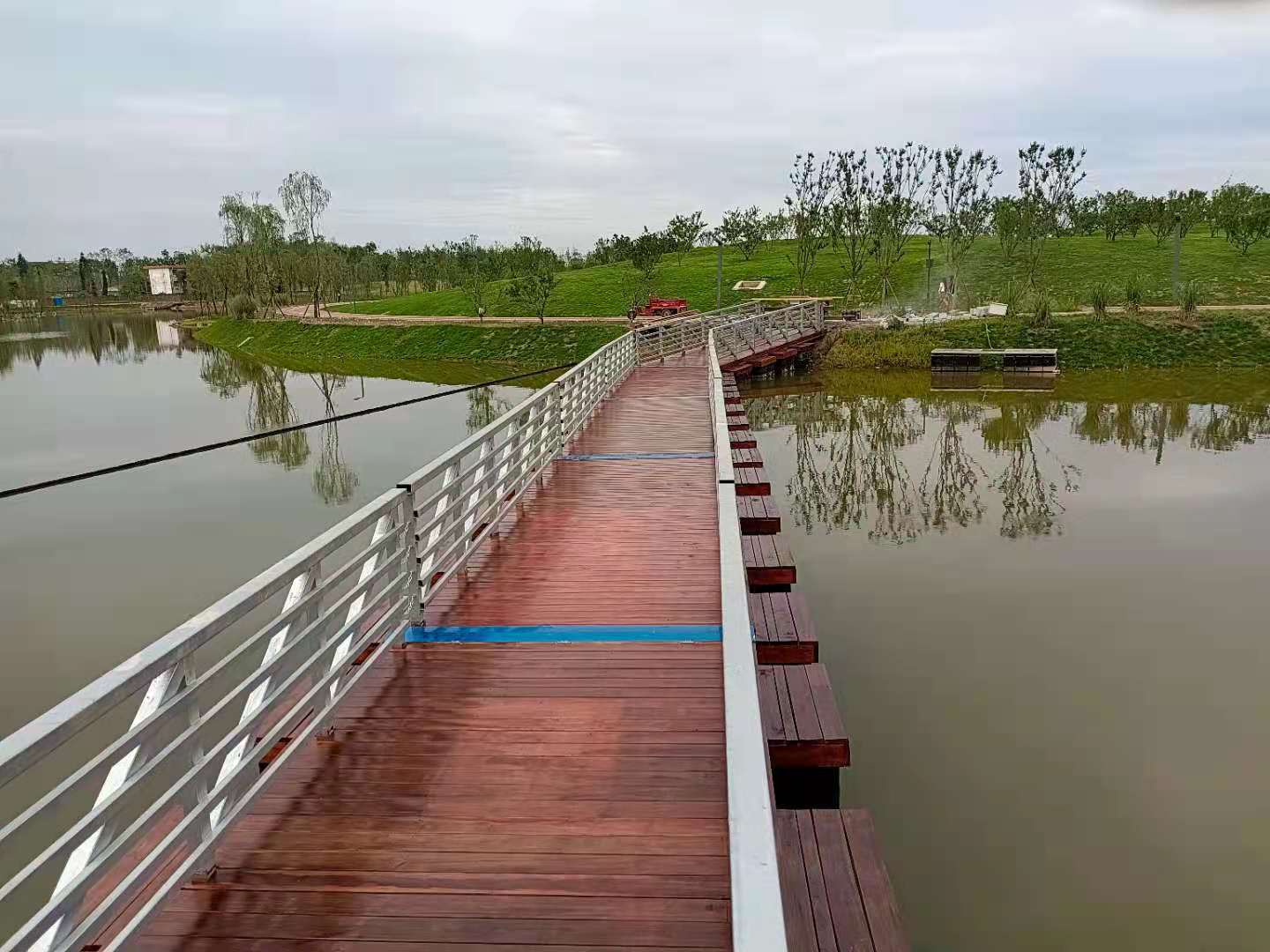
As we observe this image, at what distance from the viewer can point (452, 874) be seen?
307 centimetres

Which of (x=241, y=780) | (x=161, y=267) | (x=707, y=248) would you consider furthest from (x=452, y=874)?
(x=161, y=267)

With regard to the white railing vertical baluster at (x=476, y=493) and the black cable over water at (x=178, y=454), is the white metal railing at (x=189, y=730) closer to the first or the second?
the white railing vertical baluster at (x=476, y=493)

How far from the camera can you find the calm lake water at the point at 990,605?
4699mm

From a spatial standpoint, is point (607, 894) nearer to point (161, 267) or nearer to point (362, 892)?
point (362, 892)

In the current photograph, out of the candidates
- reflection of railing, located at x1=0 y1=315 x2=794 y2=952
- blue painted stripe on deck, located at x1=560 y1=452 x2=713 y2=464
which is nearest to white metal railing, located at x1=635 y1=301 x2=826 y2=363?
blue painted stripe on deck, located at x1=560 y1=452 x2=713 y2=464

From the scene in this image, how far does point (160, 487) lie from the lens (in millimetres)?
14578

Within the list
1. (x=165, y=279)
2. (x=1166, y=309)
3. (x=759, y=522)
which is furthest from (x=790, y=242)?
(x=165, y=279)

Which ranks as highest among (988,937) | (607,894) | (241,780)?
(241,780)

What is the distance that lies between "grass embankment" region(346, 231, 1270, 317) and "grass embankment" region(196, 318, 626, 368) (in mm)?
7100

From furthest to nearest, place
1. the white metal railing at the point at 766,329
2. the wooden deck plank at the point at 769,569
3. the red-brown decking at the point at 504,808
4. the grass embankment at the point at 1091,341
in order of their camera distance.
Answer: the grass embankment at the point at 1091,341 < the white metal railing at the point at 766,329 < the wooden deck plank at the point at 769,569 < the red-brown decking at the point at 504,808

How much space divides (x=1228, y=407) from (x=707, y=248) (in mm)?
62501

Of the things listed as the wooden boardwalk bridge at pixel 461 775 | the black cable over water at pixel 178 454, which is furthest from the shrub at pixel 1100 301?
the black cable over water at pixel 178 454

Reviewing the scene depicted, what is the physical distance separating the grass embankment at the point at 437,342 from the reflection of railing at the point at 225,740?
97.3 feet

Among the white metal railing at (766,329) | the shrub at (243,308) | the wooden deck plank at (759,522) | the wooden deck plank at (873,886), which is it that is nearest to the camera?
the wooden deck plank at (873,886)
